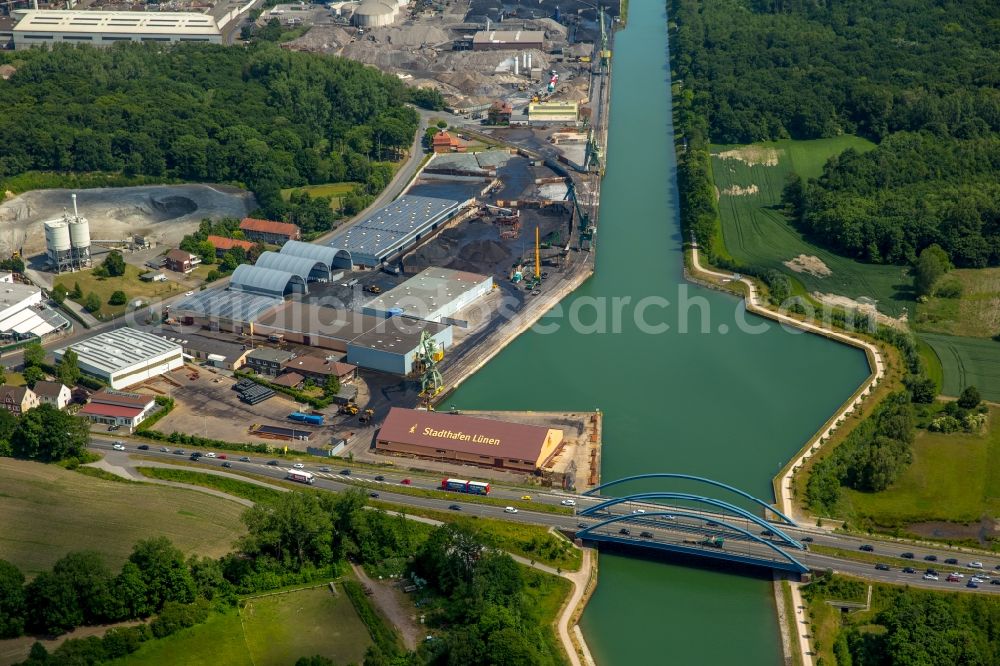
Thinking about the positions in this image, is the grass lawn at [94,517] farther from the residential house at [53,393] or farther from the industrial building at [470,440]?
the industrial building at [470,440]

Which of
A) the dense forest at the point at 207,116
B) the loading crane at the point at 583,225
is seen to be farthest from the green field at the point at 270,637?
the dense forest at the point at 207,116

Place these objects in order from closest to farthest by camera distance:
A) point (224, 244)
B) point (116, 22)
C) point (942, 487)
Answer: point (942, 487), point (224, 244), point (116, 22)

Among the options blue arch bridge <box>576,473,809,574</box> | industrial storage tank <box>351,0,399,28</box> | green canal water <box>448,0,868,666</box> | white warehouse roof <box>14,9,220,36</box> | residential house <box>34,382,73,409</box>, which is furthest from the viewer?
industrial storage tank <box>351,0,399,28</box>

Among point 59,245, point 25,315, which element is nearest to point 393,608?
point 25,315

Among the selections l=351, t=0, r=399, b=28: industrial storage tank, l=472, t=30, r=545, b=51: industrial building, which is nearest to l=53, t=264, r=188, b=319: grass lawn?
l=472, t=30, r=545, b=51: industrial building

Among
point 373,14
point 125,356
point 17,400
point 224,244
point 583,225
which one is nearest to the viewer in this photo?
point 17,400

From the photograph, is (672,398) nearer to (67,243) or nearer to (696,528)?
(696,528)

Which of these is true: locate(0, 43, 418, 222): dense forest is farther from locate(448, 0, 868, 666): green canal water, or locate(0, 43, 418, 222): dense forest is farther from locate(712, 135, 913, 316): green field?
locate(712, 135, 913, 316): green field
